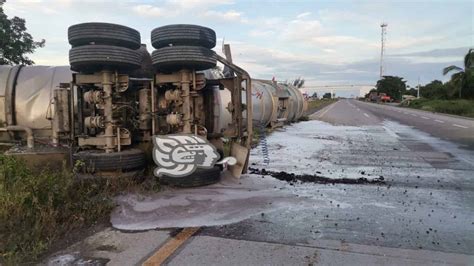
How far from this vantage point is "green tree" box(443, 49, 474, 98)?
51.2 metres

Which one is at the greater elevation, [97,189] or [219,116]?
[219,116]

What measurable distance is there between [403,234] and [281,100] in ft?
52.3

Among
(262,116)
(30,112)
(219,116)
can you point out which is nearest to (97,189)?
(219,116)

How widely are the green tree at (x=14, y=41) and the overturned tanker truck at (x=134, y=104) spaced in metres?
7.01

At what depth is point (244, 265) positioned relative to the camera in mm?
3590

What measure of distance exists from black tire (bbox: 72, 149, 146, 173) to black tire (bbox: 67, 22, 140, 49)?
1.56 meters

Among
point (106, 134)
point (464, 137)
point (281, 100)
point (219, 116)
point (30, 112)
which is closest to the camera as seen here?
point (106, 134)

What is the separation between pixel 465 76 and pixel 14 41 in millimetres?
51962

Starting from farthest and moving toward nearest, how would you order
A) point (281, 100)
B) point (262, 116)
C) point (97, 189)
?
point (281, 100) < point (262, 116) < point (97, 189)

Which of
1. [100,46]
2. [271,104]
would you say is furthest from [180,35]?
[271,104]

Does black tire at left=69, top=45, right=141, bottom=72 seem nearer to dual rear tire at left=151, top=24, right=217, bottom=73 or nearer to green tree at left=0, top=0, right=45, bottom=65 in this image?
dual rear tire at left=151, top=24, right=217, bottom=73

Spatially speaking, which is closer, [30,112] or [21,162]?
[21,162]

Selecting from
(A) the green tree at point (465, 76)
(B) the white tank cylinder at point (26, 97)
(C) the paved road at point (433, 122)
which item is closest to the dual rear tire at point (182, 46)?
(B) the white tank cylinder at point (26, 97)

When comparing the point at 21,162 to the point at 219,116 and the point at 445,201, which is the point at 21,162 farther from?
the point at 445,201
